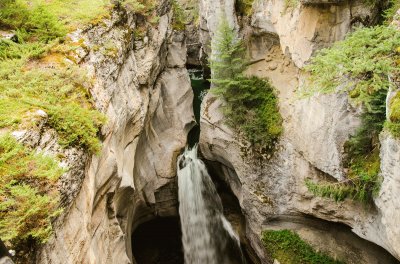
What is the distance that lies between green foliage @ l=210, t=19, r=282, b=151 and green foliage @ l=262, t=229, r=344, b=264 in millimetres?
3607

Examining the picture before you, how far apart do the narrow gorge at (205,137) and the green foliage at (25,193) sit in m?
0.02

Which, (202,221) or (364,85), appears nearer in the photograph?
(364,85)

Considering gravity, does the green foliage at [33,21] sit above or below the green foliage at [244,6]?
below

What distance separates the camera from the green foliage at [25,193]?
4593 millimetres

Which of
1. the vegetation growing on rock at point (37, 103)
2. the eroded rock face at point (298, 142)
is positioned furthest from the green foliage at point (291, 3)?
the vegetation growing on rock at point (37, 103)

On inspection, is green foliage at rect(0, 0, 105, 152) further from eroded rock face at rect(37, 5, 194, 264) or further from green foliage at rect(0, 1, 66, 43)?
eroded rock face at rect(37, 5, 194, 264)

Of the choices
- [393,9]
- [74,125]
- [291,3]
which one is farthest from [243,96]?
[74,125]

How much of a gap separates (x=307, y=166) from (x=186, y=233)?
7.72m

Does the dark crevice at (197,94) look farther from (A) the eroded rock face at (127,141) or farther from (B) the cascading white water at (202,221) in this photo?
(B) the cascading white water at (202,221)

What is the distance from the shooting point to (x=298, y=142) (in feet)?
37.8

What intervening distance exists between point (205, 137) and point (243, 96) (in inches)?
132

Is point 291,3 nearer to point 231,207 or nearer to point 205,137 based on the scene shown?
point 205,137

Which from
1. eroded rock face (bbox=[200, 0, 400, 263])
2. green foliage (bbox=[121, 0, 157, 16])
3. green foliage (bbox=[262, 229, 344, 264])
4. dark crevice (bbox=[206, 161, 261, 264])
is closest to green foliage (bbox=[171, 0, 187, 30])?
green foliage (bbox=[121, 0, 157, 16])

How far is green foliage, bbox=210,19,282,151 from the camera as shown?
12.5m
